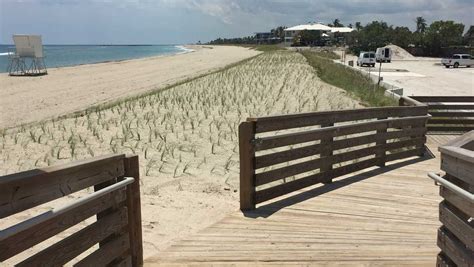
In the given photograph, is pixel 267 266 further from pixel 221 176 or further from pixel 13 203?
pixel 221 176

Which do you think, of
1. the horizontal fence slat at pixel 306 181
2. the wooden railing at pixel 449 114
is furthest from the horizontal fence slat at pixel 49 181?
the wooden railing at pixel 449 114

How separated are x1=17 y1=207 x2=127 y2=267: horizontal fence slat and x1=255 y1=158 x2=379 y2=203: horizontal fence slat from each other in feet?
7.38

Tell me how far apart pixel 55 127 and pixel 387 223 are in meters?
8.47

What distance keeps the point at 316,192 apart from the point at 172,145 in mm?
3861

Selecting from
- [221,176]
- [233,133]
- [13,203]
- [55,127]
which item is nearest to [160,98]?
[55,127]

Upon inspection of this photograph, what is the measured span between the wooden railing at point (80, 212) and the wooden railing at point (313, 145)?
69.1 inches

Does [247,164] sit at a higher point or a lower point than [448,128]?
higher

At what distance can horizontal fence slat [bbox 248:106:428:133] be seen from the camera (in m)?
5.16

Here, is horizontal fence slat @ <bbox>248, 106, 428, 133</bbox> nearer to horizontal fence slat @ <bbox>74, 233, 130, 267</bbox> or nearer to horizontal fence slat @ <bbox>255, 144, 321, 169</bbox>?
horizontal fence slat @ <bbox>255, 144, 321, 169</bbox>

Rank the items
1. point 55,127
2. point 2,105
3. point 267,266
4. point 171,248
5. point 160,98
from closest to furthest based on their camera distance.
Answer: point 267,266 → point 171,248 → point 55,127 → point 160,98 → point 2,105

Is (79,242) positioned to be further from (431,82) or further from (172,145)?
(431,82)

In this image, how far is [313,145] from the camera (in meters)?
5.86

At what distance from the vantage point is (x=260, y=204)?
537cm

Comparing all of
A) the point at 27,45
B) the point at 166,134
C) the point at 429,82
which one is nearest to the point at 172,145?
the point at 166,134
